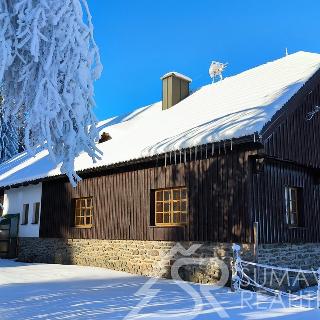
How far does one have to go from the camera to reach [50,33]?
19.6 ft

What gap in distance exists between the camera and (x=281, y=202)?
10852 millimetres

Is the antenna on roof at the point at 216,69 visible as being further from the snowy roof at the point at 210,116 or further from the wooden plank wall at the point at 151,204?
the wooden plank wall at the point at 151,204

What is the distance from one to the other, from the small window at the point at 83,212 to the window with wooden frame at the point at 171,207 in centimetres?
305

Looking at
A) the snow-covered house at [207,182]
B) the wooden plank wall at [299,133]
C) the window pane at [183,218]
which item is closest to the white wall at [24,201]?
the snow-covered house at [207,182]

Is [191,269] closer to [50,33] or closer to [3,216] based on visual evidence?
[50,33]

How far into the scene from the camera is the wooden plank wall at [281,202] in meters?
10.1

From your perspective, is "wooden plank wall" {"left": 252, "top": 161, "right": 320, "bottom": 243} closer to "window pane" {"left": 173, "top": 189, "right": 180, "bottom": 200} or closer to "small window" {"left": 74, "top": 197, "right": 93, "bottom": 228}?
"window pane" {"left": 173, "top": 189, "right": 180, "bottom": 200}

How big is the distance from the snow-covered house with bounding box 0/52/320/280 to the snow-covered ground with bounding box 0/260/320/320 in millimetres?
1611

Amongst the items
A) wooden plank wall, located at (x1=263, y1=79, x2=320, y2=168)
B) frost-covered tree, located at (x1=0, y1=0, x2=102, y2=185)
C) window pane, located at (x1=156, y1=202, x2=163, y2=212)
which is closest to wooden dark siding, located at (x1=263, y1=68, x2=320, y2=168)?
wooden plank wall, located at (x1=263, y1=79, x2=320, y2=168)

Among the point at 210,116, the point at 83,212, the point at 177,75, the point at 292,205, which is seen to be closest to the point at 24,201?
the point at 83,212

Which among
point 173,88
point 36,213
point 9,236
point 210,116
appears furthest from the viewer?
point 9,236

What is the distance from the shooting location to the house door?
57.4ft

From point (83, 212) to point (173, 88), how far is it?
19.4 ft

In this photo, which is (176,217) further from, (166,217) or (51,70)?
(51,70)
